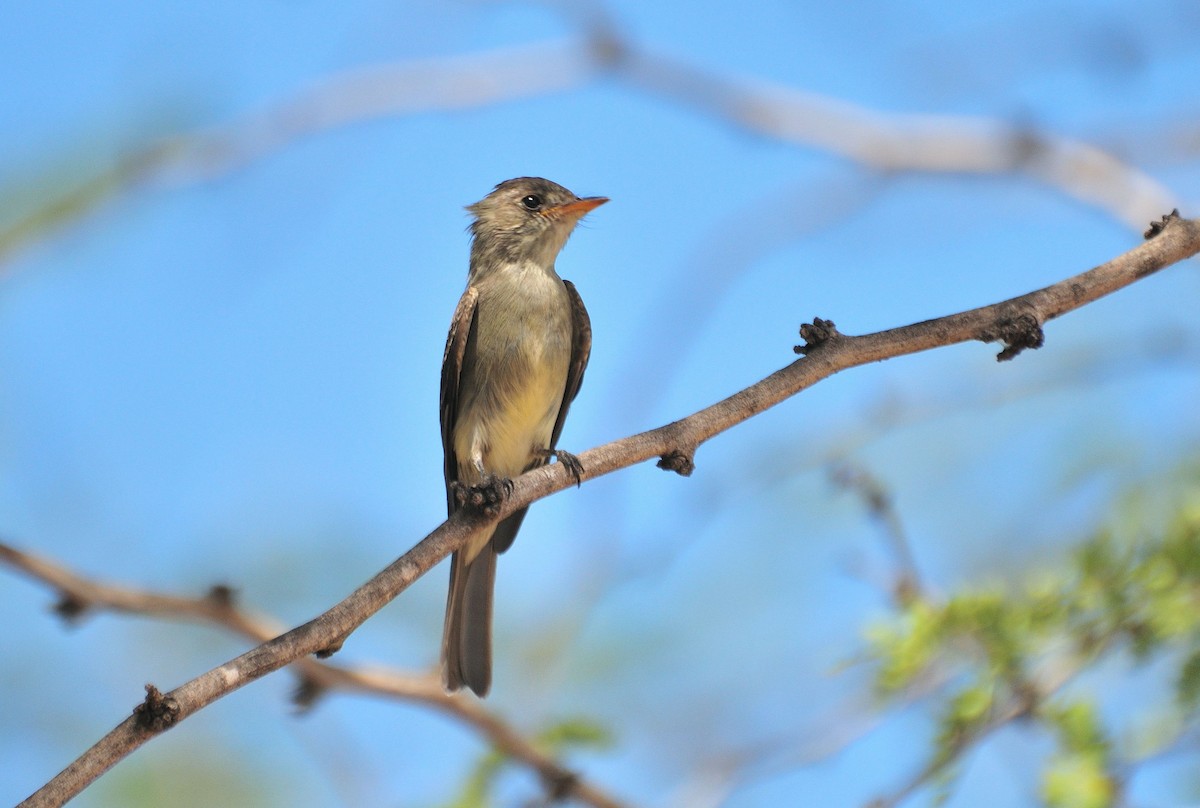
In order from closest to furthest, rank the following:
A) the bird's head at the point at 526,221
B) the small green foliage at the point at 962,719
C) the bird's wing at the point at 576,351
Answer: the small green foliage at the point at 962,719 → the bird's wing at the point at 576,351 → the bird's head at the point at 526,221

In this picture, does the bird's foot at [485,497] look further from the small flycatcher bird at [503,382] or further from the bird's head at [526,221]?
the bird's head at [526,221]

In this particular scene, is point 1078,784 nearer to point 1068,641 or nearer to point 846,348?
point 1068,641

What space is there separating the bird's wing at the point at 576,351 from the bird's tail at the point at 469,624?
78 cm

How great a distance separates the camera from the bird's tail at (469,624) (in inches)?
207

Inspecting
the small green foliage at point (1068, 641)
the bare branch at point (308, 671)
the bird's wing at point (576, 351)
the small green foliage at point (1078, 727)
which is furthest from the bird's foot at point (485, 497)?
the bird's wing at point (576, 351)

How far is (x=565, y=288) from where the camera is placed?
20.5 ft

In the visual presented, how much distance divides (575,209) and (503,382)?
3.53 ft

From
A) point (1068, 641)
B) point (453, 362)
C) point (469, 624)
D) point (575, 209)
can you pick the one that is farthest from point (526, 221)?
point (1068, 641)

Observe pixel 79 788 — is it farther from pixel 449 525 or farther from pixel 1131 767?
pixel 1131 767

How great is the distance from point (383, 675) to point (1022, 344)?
9.21 feet

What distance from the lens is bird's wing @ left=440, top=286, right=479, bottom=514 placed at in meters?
5.86

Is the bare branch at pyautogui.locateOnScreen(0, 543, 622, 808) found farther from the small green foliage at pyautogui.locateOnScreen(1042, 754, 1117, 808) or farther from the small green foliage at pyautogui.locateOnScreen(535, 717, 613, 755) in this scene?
the small green foliage at pyautogui.locateOnScreen(1042, 754, 1117, 808)

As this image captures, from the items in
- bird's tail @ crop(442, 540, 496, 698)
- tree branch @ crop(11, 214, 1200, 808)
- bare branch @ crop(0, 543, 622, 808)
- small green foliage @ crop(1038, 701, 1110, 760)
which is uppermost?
bird's tail @ crop(442, 540, 496, 698)

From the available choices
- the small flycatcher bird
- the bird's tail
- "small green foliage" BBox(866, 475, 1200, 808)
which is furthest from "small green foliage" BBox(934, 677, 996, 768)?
the small flycatcher bird
